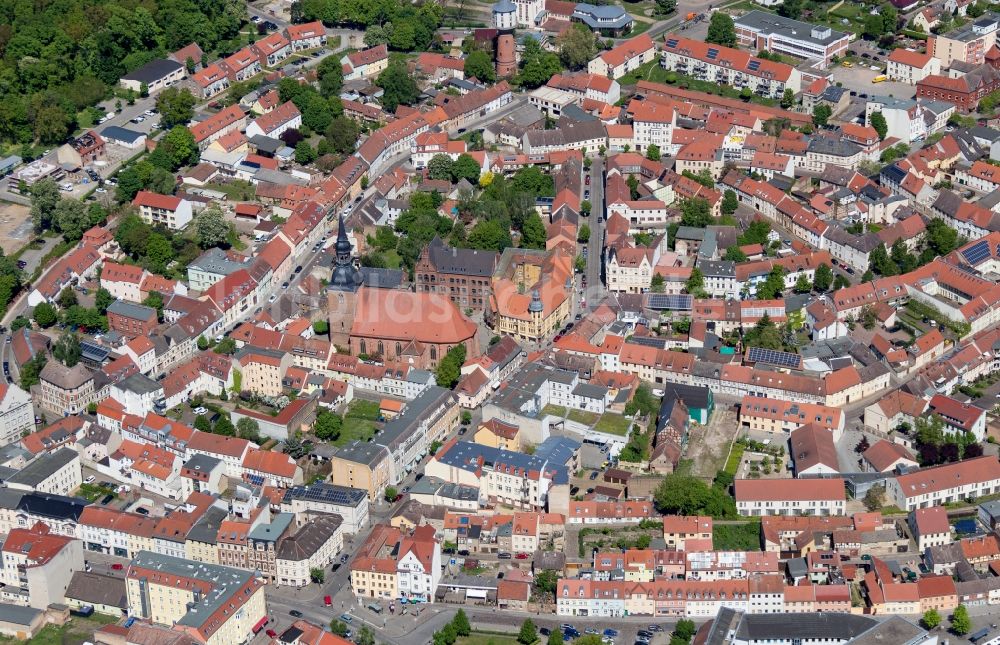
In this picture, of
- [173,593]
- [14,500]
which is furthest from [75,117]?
[173,593]

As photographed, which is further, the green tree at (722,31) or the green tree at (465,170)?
the green tree at (722,31)

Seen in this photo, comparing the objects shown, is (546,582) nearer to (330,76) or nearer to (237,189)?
(237,189)

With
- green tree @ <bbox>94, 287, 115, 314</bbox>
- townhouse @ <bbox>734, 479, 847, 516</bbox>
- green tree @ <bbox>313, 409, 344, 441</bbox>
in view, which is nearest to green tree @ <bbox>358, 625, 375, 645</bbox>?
green tree @ <bbox>313, 409, 344, 441</bbox>

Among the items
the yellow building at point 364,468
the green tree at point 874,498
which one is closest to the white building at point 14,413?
the yellow building at point 364,468

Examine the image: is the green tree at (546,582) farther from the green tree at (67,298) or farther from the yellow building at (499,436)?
the green tree at (67,298)

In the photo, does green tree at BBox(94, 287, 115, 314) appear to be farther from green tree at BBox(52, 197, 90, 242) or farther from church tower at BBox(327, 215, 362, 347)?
church tower at BBox(327, 215, 362, 347)

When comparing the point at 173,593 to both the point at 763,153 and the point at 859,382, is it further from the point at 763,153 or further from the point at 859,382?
the point at 763,153
